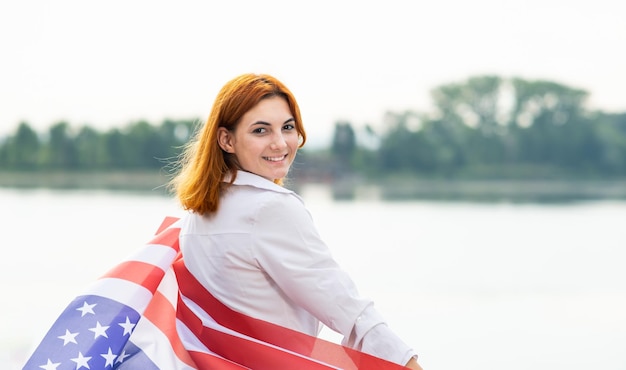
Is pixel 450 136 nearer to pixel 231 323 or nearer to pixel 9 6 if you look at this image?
pixel 9 6

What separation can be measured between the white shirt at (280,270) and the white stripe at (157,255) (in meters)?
0.09

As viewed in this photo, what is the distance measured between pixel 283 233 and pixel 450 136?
22095 mm

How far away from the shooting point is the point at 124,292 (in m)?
1.15

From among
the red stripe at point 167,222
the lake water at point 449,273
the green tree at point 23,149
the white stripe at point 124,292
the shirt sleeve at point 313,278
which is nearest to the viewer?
the shirt sleeve at point 313,278

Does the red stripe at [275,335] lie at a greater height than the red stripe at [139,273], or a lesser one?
lesser

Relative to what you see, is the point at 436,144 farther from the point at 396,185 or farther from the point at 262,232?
the point at 262,232

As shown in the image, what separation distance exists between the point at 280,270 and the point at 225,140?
24 centimetres

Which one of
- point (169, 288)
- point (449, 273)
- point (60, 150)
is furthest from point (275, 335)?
point (60, 150)

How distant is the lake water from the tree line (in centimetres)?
678

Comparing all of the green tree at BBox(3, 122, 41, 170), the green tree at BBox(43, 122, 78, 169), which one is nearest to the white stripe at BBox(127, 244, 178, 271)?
the green tree at BBox(43, 122, 78, 169)

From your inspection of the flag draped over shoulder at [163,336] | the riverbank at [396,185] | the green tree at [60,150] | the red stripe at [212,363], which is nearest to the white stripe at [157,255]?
the flag draped over shoulder at [163,336]

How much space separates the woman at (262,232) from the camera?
1.05 m

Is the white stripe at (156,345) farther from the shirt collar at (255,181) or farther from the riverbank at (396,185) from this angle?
the riverbank at (396,185)

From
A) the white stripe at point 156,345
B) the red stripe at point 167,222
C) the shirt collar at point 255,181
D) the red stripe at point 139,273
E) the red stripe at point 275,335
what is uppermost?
the shirt collar at point 255,181
